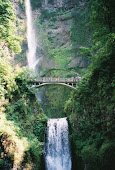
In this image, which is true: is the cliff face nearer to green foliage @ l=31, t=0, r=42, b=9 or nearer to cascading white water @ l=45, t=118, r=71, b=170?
green foliage @ l=31, t=0, r=42, b=9

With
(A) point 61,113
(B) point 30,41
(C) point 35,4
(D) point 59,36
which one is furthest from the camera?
(C) point 35,4

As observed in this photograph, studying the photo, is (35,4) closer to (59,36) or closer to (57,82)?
(59,36)

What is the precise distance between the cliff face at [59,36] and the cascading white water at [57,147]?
11521 millimetres

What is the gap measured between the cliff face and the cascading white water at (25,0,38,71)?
85cm

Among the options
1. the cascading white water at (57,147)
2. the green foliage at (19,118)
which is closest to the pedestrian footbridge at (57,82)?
the green foliage at (19,118)

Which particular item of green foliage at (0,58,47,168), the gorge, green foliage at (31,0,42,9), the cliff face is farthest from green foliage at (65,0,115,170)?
green foliage at (31,0,42,9)

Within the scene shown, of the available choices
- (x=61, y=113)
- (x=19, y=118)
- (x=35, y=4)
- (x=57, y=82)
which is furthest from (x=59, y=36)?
(x=19, y=118)

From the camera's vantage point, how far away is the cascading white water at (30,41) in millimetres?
30656

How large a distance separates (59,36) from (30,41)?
19.8 feet

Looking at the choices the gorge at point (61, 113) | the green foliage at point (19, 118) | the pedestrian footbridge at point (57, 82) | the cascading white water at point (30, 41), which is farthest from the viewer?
the cascading white water at point (30, 41)

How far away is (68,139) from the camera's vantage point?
16594 millimetres

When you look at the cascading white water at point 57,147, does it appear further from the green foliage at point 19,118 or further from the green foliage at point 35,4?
the green foliage at point 35,4

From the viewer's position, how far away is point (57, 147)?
52.5 ft

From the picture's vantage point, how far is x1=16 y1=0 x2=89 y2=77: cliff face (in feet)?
95.5
